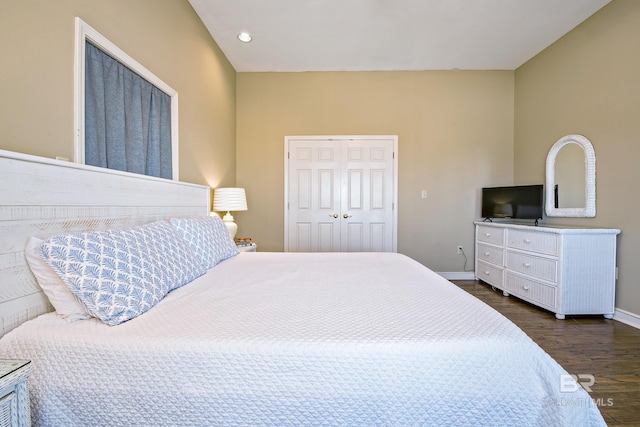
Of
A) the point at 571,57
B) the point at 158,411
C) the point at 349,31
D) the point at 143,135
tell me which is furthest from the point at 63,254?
the point at 571,57

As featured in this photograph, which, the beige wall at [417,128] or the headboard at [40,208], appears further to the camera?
the beige wall at [417,128]

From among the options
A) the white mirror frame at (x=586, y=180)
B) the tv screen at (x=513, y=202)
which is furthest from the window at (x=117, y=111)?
the white mirror frame at (x=586, y=180)

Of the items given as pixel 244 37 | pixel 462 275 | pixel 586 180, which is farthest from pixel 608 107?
pixel 244 37

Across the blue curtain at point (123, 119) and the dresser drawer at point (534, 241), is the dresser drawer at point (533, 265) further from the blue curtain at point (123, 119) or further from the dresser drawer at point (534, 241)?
the blue curtain at point (123, 119)

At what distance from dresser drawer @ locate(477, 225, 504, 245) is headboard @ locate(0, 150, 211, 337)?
365 cm

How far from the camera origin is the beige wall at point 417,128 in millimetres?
3717

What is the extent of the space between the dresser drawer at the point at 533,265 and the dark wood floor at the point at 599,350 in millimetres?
366

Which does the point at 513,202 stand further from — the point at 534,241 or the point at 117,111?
the point at 117,111

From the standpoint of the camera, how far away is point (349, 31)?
2867 millimetres

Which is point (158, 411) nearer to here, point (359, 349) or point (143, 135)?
point (359, 349)

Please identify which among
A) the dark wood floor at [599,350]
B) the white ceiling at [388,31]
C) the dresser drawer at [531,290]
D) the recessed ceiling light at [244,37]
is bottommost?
the dark wood floor at [599,350]

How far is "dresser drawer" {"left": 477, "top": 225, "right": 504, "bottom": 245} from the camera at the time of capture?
3.19 m

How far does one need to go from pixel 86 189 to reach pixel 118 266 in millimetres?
509

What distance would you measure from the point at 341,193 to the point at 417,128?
1408mm
